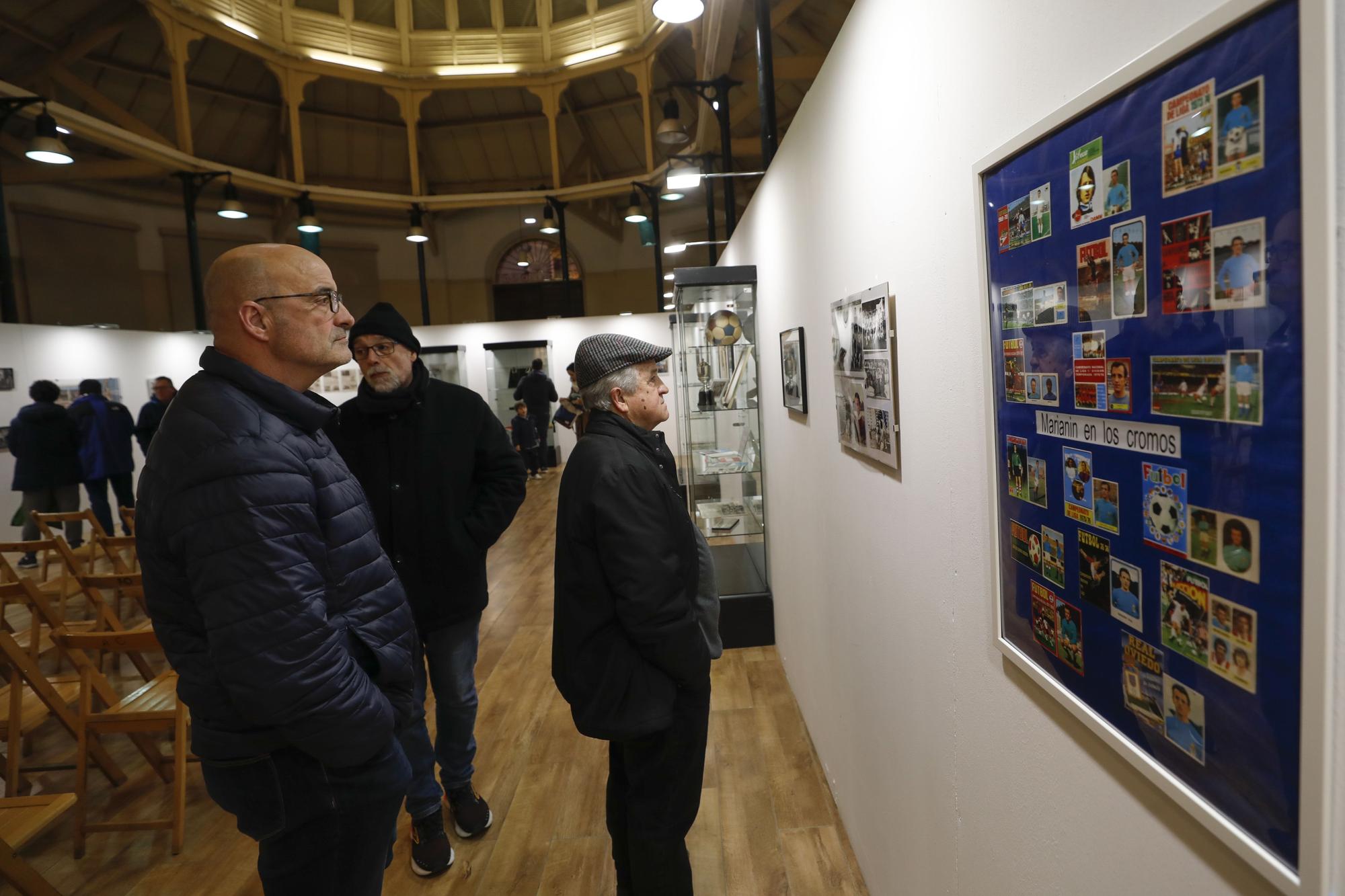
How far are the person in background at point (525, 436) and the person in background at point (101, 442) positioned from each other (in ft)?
17.6

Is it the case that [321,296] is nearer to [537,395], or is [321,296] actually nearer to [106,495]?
[106,495]

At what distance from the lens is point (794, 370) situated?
3.15 metres

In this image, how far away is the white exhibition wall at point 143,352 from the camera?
7.95m

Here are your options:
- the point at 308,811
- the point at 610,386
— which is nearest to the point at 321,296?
the point at 610,386

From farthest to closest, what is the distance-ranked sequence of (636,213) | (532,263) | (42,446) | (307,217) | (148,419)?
(532,263), (636,213), (307,217), (148,419), (42,446)

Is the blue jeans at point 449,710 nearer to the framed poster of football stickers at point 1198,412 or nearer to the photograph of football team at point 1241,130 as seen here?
the framed poster of football stickers at point 1198,412

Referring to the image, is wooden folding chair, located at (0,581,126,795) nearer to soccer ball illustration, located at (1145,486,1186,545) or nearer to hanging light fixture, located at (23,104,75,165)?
soccer ball illustration, located at (1145,486,1186,545)

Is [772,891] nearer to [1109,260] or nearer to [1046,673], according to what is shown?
[1046,673]

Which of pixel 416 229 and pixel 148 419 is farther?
pixel 416 229

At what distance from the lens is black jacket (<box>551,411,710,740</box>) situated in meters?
1.84

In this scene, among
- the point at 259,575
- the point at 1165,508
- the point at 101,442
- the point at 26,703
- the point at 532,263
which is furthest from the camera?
the point at 532,263

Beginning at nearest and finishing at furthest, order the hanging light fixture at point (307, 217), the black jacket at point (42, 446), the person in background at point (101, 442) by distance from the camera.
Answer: the black jacket at point (42, 446), the person in background at point (101, 442), the hanging light fixture at point (307, 217)

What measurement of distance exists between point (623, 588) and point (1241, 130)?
4.87ft

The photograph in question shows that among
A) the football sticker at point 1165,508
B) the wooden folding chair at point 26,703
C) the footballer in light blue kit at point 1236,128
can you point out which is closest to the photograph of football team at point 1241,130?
the footballer in light blue kit at point 1236,128
